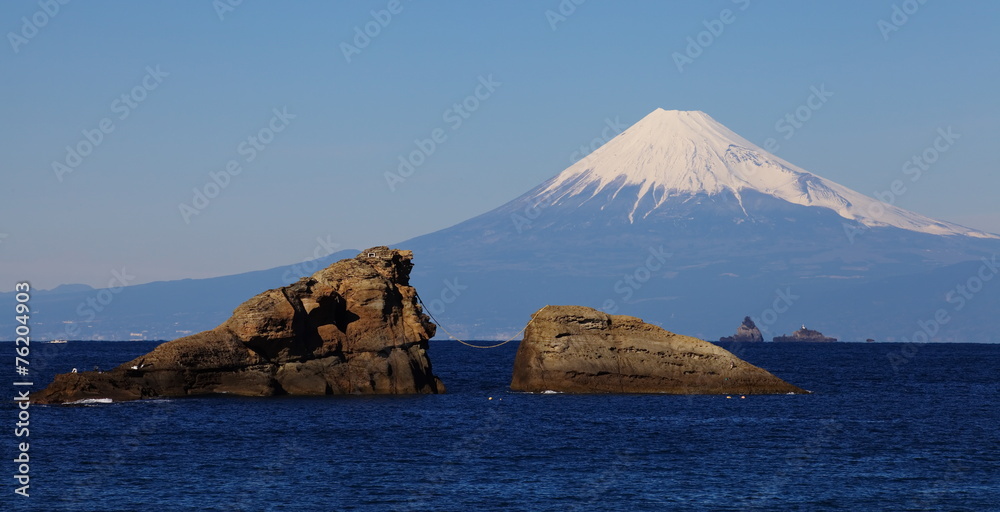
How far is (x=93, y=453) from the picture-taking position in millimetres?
43281

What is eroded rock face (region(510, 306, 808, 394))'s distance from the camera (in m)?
66.8

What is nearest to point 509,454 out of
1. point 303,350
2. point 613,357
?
point 303,350

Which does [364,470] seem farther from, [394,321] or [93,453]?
[394,321]

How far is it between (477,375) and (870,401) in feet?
122

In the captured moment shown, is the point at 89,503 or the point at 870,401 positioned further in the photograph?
the point at 870,401

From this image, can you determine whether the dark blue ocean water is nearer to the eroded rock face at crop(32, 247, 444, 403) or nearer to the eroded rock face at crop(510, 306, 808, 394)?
the eroded rock face at crop(510, 306, 808, 394)

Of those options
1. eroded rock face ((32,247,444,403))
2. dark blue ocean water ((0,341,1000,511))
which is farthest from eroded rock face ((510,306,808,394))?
eroded rock face ((32,247,444,403))

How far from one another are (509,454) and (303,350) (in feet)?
71.5

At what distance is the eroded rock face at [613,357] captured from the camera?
6675 centimetres

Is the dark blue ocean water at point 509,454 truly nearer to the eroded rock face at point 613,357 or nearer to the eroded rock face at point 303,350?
the eroded rock face at point 613,357

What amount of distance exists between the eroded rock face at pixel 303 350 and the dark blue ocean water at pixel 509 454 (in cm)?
181

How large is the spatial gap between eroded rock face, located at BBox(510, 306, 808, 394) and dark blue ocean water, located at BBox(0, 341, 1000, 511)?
5.11ft

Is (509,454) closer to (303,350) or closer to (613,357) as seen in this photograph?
(303,350)

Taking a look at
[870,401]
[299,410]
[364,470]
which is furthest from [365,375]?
[870,401]
